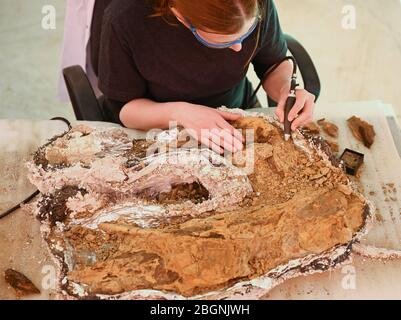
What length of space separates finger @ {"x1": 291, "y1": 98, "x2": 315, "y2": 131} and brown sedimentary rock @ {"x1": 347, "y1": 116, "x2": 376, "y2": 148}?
11.7 inches

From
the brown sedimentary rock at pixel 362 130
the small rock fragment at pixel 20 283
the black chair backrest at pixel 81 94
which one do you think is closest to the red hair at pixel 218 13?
the black chair backrest at pixel 81 94

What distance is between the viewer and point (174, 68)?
4.65 feet

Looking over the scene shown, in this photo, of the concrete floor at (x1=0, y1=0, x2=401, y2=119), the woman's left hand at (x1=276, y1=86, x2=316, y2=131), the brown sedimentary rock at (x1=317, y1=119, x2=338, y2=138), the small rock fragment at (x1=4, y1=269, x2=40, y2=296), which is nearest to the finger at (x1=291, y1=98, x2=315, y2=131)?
the woman's left hand at (x1=276, y1=86, x2=316, y2=131)

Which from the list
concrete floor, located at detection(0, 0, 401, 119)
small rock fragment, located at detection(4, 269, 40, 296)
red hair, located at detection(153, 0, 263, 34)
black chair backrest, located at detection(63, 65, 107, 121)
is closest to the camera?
red hair, located at detection(153, 0, 263, 34)

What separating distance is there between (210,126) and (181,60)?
7.6 inches

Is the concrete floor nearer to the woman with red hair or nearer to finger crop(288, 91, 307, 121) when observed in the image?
the woman with red hair

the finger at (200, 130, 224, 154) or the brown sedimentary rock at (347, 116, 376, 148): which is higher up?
the finger at (200, 130, 224, 154)

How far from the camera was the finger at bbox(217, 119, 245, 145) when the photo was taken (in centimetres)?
134

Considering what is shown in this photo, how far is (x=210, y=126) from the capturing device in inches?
53.3

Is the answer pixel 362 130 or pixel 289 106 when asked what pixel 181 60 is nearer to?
pixel 289 106

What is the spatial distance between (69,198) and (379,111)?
1.01 m

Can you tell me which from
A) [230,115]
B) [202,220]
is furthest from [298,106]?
[202,220]

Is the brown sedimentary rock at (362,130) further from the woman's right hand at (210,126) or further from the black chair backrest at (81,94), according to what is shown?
Answer: the black chair backrest at (81,94)
